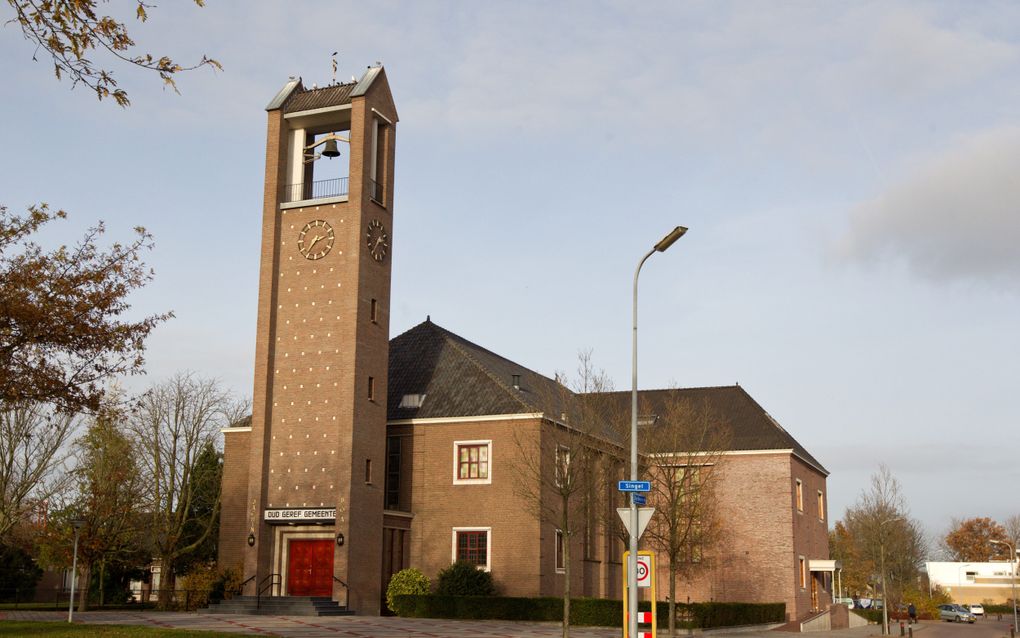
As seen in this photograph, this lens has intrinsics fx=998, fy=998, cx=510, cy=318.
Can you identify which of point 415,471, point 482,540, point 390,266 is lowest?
point 482,540

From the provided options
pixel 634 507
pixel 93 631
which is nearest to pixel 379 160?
pixel 93 631

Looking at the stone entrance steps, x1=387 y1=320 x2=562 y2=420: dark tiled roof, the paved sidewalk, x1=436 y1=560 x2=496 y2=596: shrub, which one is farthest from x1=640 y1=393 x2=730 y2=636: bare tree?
the stone entrance steps

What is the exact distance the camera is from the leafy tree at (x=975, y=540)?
495 ft

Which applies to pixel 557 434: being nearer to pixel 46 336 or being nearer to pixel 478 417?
pixel 478 417

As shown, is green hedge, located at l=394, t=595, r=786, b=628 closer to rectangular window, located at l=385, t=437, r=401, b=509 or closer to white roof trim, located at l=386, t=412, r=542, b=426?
rectangular window, located at l=385, t=437, r=401, b=509

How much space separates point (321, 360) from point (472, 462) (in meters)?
8.39

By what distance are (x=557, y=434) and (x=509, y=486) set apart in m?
7.02

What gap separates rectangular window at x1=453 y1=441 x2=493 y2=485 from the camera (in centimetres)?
4359

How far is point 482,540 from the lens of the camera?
43.1 m

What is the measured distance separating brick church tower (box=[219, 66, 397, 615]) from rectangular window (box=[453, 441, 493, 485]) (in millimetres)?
3677

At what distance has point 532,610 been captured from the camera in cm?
3819

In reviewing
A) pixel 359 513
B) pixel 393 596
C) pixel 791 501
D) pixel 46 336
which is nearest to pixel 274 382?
pixel 359 513

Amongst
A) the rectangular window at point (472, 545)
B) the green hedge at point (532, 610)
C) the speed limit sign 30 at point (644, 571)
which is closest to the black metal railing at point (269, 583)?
the green hedge at point (532, 610)

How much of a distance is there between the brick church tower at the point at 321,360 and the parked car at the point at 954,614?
66.8 m
